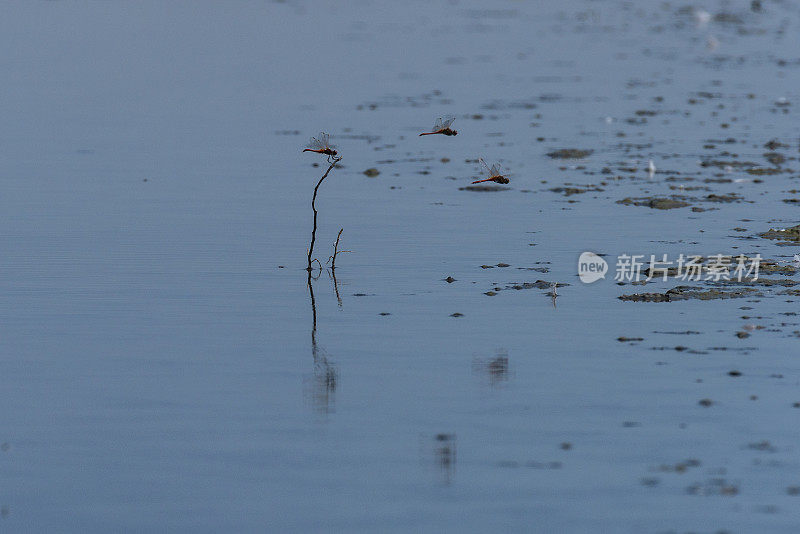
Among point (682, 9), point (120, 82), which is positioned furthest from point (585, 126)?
point (682, 9)

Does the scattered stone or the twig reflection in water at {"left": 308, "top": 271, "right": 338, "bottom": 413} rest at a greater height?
the scattered stone

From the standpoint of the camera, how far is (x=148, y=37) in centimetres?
4284

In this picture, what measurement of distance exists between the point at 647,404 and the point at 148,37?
115ft

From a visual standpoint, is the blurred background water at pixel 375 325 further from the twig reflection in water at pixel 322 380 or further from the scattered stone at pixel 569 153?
the scattered stone at pixel 569 153

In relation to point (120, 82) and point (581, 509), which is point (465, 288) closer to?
point (581, 509)

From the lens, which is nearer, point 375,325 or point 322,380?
point 322,380

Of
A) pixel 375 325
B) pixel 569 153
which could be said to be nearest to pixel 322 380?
pixel 375 325
